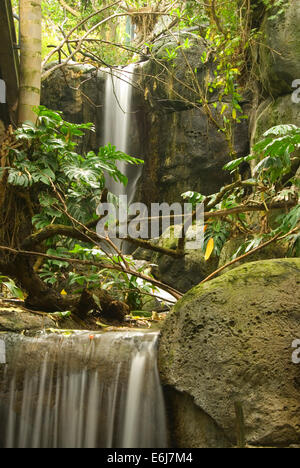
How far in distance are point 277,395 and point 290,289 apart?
716 mm

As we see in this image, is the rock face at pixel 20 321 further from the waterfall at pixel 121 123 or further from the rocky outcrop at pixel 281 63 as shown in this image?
the waterfall at pixel 121 123

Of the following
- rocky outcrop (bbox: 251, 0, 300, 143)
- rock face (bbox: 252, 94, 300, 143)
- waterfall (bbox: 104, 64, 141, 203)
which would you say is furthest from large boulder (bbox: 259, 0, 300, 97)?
waterfall (bbox: 104, 64, 141, 203)

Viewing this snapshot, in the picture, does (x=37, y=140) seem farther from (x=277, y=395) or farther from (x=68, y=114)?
(x=68, y=114)

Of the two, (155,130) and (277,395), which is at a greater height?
(155,130)

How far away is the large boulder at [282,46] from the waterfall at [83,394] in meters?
4.68

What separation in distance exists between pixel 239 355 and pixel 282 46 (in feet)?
16.9

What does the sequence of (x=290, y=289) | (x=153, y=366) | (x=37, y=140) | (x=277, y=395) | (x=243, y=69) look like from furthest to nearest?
1. (x=243, y=69)
2. (x=37, y=140)
3. (x=153, y=366)
4. (x=290, y=289)
5. (x=277, y=395)

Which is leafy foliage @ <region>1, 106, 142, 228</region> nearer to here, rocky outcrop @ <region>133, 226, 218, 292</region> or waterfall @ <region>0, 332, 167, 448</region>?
waterfall @ <region>0, 332, 167, 448</region>

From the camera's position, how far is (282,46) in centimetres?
649

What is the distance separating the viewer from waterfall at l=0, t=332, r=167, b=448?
323cm

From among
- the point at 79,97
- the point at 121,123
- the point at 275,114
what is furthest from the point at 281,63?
the point at 79,97

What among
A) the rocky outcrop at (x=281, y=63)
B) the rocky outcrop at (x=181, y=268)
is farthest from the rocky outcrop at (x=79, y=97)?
the rocky outcrop at (x=281, y=63)

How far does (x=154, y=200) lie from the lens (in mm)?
9898
